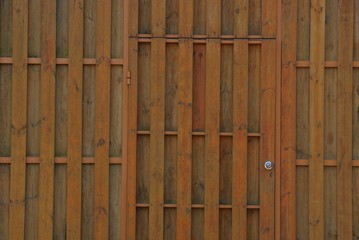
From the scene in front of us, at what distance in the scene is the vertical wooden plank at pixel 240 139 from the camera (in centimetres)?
571

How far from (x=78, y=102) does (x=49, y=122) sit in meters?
0.30

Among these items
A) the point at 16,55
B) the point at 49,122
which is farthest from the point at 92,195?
the point at 16,55

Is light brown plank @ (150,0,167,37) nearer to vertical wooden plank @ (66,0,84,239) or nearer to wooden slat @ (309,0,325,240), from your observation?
vertical wooden plank @ (66,0,84,239)

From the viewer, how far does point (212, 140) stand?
18.8 feet

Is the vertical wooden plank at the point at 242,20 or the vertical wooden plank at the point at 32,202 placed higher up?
the vertical wooden plank at the point at 242,20

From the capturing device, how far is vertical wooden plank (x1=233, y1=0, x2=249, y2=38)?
5762 millimetres

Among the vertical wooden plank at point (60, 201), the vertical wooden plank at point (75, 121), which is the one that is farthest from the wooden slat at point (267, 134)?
the vertical wooden plank at point (60, 201)

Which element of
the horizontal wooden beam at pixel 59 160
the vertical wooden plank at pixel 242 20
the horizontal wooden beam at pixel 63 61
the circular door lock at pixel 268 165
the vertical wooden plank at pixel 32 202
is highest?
the vertical wooden plank at pixel 242 20

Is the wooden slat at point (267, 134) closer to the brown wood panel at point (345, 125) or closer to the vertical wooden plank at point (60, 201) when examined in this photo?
the brown wood panel at point (345, 125)

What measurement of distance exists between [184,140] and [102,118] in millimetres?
718

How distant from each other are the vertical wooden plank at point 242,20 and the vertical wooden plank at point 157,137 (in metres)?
0.64

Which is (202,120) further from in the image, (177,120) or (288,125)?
(288,125)

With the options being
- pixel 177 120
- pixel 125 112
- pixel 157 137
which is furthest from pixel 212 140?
pixel 125 112

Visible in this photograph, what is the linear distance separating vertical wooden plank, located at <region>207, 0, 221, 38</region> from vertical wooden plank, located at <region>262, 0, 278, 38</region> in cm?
38
